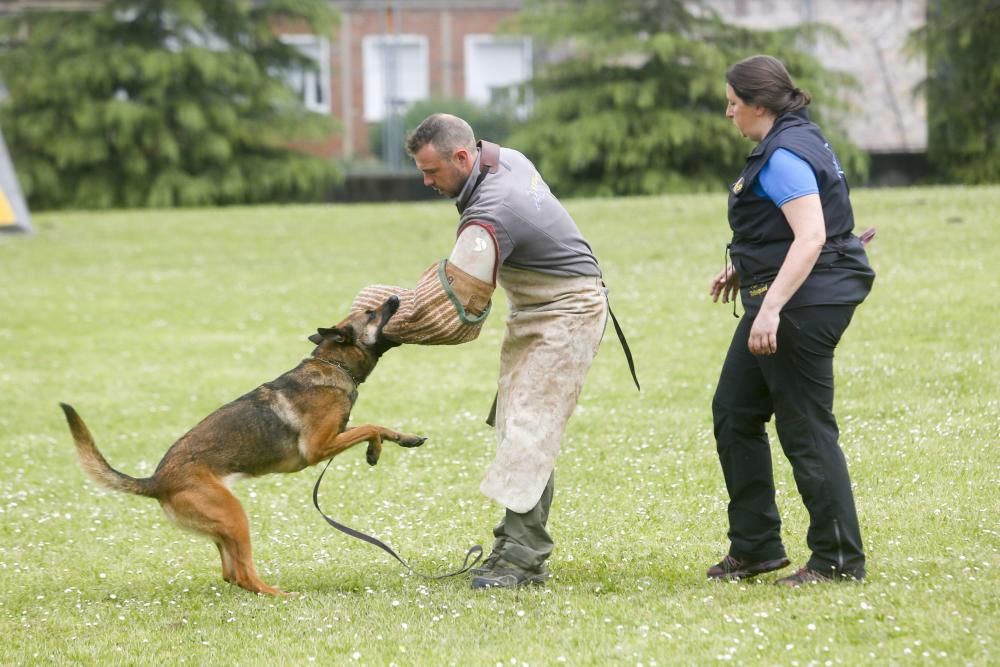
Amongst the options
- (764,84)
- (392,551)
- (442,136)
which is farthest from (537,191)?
(392,551)

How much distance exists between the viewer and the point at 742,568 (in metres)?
5.88

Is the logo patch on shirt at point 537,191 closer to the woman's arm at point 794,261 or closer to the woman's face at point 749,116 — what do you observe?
the woman's face at point 749,116

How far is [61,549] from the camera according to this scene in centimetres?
735

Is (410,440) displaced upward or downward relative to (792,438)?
downward

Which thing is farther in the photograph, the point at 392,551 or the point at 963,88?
the point at 963,88

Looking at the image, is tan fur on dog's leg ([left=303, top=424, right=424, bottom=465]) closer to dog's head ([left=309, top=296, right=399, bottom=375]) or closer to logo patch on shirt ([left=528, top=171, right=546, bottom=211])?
dog's head ([left=309, top=296, right=399, bottom=375])

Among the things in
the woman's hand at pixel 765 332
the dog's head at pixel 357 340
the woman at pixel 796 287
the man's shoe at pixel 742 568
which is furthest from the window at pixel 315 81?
the woman's hand at pixel 765 332

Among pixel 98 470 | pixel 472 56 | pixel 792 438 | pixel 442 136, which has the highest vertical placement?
pixel 472 56

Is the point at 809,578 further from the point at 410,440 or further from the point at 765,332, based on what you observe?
the point at 410,440

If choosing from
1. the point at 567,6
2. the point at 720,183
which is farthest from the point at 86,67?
the point at 720,183

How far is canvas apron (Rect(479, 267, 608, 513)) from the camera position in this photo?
19.1ft

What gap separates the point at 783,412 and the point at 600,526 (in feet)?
6.65

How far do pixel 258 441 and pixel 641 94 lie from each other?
70.9 feet

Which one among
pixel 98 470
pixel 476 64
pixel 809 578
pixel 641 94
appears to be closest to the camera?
pixel 809 578
